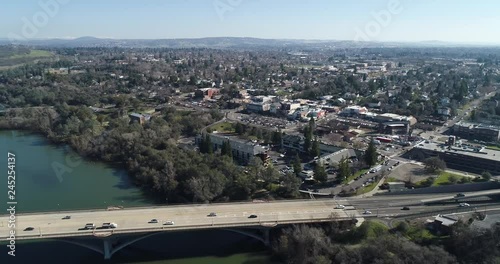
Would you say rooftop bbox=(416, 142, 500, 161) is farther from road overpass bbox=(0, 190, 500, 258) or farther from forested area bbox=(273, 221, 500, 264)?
forested area bbox=(273, 221, 500, 264)

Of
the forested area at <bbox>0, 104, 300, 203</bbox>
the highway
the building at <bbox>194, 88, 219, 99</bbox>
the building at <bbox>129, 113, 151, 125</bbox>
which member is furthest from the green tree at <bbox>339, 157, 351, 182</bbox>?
the building at <bbox>194, 88, 219, 99</bbox>

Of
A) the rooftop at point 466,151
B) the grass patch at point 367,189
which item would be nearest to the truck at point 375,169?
the grass patch at point 367,189

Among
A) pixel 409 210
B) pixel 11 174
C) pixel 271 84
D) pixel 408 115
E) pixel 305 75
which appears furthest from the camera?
pixel 305 75

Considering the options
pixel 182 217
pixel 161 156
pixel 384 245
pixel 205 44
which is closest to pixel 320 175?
pixel 384 245

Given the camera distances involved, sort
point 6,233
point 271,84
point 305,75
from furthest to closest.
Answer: point 305,75, point 271,84, point 6,233

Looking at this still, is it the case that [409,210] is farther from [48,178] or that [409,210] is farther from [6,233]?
[48,178]

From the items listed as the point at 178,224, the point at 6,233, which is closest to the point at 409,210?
the point at 178,224

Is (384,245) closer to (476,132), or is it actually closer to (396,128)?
(396,128)
